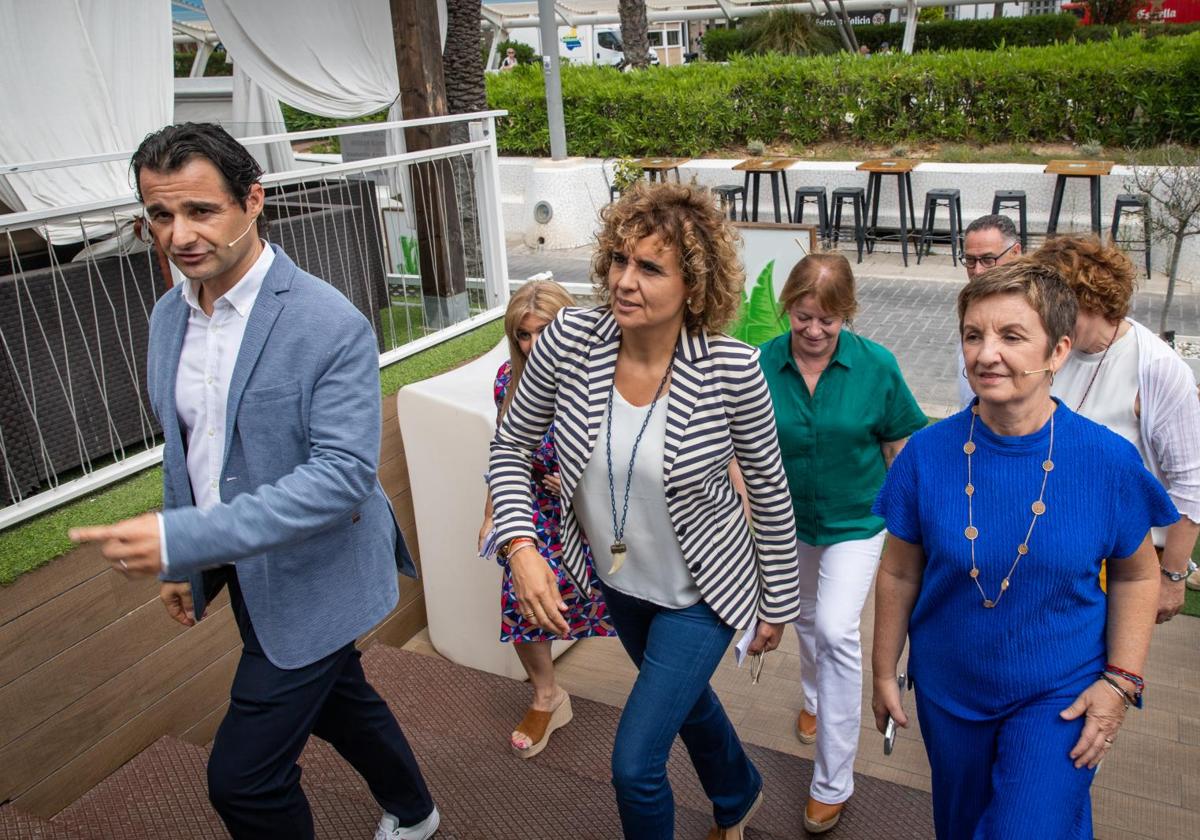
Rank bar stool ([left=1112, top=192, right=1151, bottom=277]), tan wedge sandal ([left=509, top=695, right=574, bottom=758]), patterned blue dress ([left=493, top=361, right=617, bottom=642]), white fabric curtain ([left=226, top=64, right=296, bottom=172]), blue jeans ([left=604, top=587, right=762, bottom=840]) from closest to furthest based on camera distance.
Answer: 1. blue jeans ([left=604, top=587, right=762, bottom=840])
2. patterned blue dress ([left=493, top=361, right=617, bottom=642])
3. tan wedge sandal ([left=509, top=695, right=574, bottom=758])
4. white fabric curtain ([left=226, top=64, right=296, bottom=172])
5. bar stool ([left=1112, top=192, right=1151, bottom=277])

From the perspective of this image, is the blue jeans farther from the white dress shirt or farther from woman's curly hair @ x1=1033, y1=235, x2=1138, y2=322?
woman's curly hair @ x1=1033, y1=235, x2=1138, y2=322

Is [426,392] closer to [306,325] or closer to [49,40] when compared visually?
[306,325]

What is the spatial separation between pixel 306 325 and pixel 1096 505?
1.69m

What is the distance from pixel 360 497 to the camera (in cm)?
216

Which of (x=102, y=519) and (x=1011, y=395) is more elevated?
(x=1011, y=395)

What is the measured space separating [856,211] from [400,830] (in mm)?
10045

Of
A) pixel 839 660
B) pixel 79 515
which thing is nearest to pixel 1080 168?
pixel 839 660

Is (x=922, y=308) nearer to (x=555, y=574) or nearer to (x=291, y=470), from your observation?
(x=555, y=574)

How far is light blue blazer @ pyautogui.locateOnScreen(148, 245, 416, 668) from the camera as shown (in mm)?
2008

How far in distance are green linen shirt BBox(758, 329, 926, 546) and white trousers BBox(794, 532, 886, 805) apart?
7cm

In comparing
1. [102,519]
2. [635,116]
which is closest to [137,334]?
[102,519]

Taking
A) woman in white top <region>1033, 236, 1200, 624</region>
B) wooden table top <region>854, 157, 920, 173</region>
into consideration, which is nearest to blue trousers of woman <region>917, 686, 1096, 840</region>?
woman in white top <region>1033, 236, 1200, 624</region>

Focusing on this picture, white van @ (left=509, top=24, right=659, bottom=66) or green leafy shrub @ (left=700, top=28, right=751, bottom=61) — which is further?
white van @ (left=509, top=24, right=659, bottom=66)

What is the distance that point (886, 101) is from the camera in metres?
14.2
